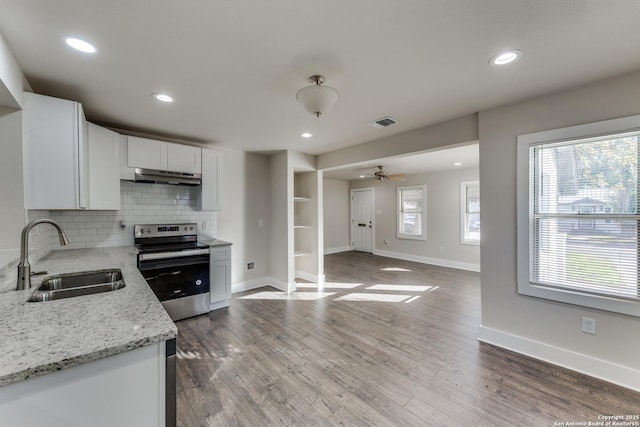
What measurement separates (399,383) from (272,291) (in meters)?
2.75

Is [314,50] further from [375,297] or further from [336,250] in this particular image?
[336,250]

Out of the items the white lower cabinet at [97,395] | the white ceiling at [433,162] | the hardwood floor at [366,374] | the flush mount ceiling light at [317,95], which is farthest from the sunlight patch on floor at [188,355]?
the white ceiling at [433,162]

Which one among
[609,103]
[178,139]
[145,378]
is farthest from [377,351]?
[178,139]

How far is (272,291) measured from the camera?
14.5 ft

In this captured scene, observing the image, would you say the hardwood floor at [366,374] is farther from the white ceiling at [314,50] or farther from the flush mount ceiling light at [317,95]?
the white ceiling at [314,50]

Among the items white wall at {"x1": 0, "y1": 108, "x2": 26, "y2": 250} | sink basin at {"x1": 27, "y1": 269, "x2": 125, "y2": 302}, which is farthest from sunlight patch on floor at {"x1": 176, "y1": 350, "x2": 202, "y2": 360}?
white wall at {"x1": 0, "y1": 108, "x2": 26, "y2": 250}

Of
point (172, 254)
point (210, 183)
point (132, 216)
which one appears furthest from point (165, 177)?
point (172, 254)

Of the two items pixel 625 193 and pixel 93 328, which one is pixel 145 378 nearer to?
pixel 93 328

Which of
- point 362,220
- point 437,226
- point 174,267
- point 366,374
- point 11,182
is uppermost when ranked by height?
point 11,182

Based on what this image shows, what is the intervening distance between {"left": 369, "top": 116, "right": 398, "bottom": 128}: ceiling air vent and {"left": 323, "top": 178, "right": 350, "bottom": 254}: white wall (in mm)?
4791

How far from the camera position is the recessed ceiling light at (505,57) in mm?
1695

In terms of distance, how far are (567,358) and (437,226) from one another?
442 centimetres

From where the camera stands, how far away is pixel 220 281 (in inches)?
142

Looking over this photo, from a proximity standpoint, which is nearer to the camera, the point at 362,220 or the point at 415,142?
the point at 415,142
